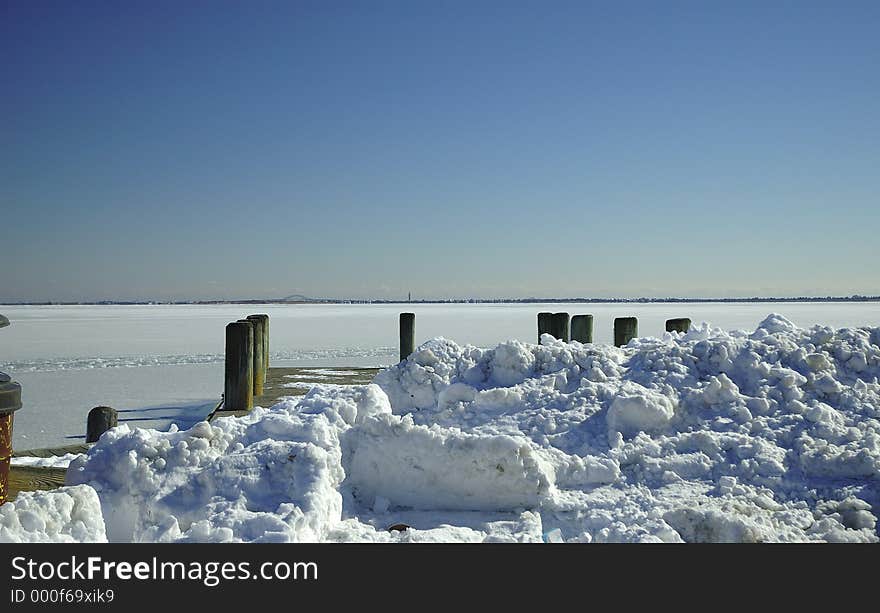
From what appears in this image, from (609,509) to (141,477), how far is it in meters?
2.85

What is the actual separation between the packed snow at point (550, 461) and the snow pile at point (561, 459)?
0.04ft

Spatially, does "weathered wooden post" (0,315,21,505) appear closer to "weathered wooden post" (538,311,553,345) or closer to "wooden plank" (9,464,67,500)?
"wooden plank" (9,464,67,500)

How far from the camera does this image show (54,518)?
3.27 meters

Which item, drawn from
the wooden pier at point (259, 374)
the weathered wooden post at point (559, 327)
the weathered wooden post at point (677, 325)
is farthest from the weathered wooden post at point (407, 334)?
the weathered wooden post at point (677, 325)

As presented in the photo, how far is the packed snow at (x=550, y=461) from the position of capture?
3893 mm

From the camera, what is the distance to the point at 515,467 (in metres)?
4.47

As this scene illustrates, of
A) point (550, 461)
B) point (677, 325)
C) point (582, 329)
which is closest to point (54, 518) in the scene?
point (550, 461)

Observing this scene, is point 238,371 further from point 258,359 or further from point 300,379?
point 300,379

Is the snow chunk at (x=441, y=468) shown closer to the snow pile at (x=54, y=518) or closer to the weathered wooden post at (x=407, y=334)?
the snow pile at (x=54, y=518)

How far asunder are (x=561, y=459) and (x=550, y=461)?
91mm

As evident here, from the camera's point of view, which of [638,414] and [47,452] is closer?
[638,414]

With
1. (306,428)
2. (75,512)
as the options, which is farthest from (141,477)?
(306,428)

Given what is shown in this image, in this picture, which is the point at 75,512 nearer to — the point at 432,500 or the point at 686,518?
the point at 432,500

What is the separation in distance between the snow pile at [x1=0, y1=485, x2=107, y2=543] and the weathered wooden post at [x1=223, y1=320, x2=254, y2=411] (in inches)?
214
